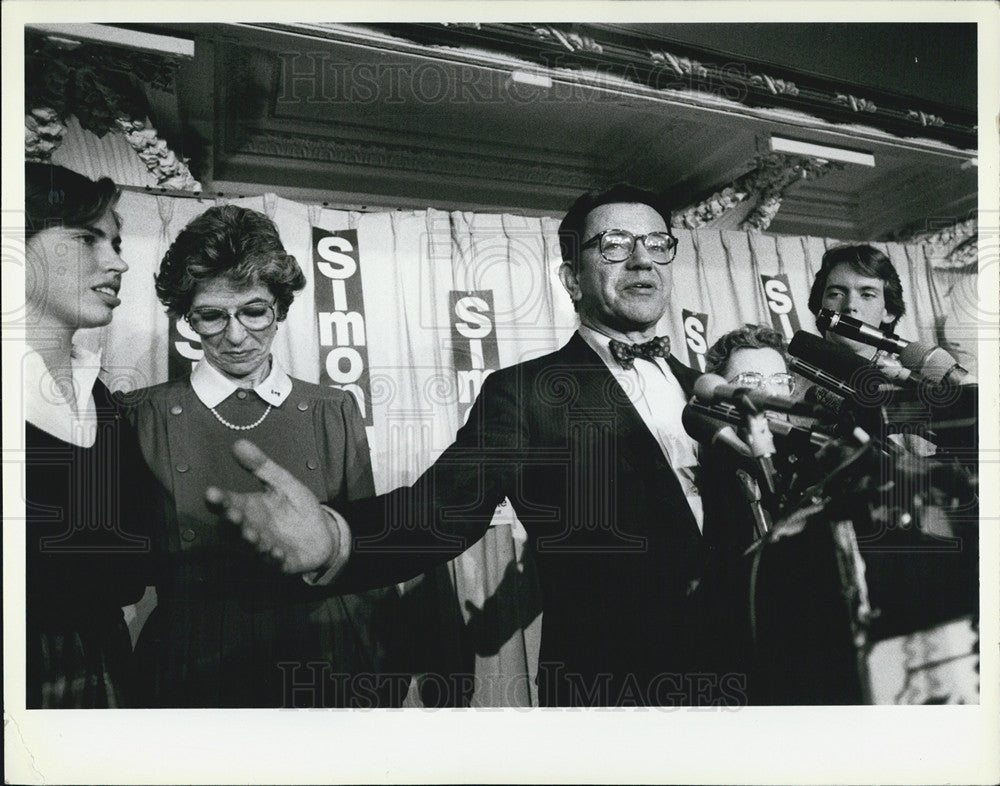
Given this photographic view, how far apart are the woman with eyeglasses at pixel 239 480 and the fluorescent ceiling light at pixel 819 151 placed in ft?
5.75

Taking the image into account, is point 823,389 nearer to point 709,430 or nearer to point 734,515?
point 709,430

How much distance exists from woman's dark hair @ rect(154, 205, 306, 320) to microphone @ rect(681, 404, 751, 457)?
1.41m

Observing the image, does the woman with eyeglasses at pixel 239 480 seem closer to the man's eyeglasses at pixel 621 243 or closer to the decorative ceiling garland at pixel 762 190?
the man's eyeglasses at pixel 621 243

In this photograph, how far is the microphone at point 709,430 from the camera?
303cm

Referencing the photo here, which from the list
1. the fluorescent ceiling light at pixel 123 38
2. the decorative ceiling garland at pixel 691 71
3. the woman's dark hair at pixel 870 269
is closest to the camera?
the fluorescent ceiling light at pixel 123 38

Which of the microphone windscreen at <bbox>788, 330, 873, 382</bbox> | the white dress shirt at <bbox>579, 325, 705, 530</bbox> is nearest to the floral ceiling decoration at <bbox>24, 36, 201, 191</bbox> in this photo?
the white dress shirt at <bbox>579, 325, 705, 530</bbox>

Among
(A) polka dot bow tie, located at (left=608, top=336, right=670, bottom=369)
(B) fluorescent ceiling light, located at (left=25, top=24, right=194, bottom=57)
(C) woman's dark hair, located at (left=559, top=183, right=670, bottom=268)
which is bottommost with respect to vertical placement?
(A) polka dot bow tie, located at (left=608, top=336, right=670, bottom=369)

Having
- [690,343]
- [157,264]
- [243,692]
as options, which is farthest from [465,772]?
[157,264]

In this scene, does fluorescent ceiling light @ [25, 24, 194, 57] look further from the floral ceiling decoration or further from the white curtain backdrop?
the white curtain backdrop

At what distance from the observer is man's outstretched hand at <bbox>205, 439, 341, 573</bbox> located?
286 centimetres

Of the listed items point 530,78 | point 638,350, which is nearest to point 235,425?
point 638,350

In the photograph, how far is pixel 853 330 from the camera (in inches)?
123

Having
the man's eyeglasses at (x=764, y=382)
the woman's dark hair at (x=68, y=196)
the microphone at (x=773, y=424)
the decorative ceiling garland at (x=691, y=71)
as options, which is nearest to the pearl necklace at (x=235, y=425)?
the woman's dark hair at (x=68, y=196)

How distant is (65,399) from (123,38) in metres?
1.20
